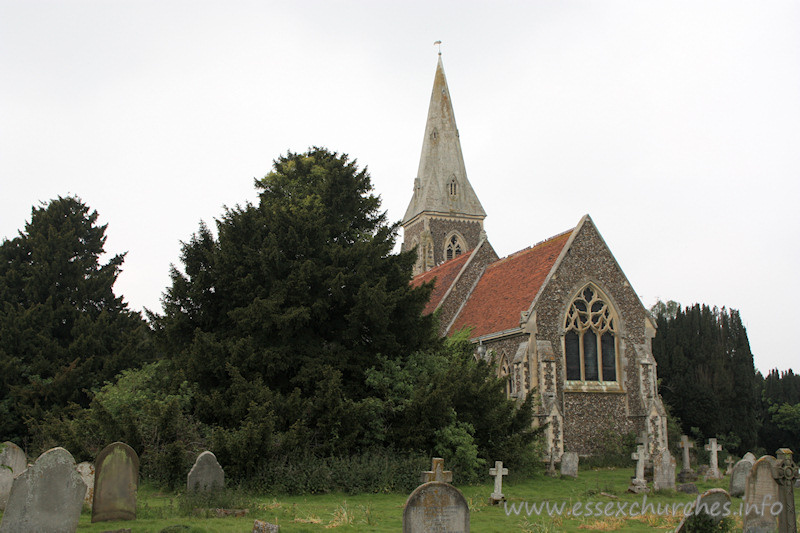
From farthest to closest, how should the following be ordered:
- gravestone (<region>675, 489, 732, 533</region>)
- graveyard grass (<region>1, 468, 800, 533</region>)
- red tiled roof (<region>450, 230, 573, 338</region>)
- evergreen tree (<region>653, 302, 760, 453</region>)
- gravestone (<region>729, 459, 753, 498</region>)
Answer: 1. evergreen tree (<region>653, 302, 760, 453</region>)
2. red tiled roof (<region>450, 230, 573, 338</region>)
3. gravestone (<region>729, 459, 753, 498</region>)
4. graveyard grass (<region>1, 468, 800, 533</region>)
5. gravestone (<region>675, 489, 732, 533</region>)

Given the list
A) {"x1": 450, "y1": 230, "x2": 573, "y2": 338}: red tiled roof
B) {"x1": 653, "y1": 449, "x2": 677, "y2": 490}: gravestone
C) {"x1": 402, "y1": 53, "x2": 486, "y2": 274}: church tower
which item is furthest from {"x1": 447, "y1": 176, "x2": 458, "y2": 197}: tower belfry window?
{"x1": 653, "y1": 449, "x2": 677, "y2": 490}: gravestone

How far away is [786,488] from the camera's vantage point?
28.2 ft

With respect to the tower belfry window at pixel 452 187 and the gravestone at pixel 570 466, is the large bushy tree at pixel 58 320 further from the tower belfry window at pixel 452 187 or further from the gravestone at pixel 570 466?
the tower belfry window at pixel 452 187

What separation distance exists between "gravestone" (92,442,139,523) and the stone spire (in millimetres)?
36348

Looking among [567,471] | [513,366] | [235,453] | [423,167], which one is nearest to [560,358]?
[513,366]

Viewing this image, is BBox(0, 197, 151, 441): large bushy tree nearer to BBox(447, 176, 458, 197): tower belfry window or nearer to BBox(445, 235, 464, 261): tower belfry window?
BBox(445, 235, 464, 261): tower belfry window

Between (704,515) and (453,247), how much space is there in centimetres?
3771

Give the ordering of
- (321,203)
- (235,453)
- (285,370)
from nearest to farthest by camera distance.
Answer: (235,453) → (285,370) → (321,203)

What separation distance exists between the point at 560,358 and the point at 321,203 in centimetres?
891

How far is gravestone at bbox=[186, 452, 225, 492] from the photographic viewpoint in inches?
414

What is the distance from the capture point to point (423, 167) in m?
47.9

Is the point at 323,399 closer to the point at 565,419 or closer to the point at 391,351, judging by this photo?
the point at 391,351

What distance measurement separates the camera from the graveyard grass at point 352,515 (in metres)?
8.81

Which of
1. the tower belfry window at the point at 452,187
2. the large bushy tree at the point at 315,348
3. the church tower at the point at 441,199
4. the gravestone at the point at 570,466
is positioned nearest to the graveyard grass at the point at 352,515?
the large bushy tree at the point at 315,348
